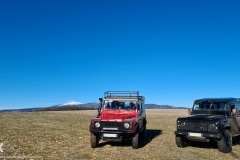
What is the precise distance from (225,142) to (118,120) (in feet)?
15.7

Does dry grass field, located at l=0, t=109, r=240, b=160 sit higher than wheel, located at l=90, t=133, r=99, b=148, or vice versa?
wheel, located at l=90, t=133, r=99, b=148

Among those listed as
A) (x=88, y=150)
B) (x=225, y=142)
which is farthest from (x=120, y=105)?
(x=225, y=142)

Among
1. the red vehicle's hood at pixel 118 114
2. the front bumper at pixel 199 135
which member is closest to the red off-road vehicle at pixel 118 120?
the red vehicle's hood at pixel 118 114

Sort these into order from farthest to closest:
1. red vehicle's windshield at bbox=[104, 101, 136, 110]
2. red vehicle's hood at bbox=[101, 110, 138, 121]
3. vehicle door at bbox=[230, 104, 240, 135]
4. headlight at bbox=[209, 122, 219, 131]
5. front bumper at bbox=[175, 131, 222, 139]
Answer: red vehicle's windshield at bbox=[104, 101, 136, 110], red vehicle's hood at bbox=[101, 110, 138, 121], vehicle door at bbox=[230, 104, 240, 135], headlight at bbox=[209, 122, 219, 131], front bumper at bbox=[175, 131, 222, 139]

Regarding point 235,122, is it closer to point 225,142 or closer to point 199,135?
point 225,142

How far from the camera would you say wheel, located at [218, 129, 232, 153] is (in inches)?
555

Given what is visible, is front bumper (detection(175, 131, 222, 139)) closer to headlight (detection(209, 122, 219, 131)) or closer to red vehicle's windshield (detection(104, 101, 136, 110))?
headlight (detection(209, 122, 219, 131))

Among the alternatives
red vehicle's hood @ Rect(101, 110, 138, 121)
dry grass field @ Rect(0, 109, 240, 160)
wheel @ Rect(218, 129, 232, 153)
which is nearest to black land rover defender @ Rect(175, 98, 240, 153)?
wheel @ Rect(218, 129, 232, 153)

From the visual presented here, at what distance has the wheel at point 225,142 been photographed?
14.1 metres

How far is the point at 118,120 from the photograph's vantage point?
14508mm

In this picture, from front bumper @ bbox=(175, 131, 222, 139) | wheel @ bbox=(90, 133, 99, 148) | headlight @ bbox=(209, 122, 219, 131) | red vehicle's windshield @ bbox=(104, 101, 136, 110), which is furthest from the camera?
red vehicle's windshield @ bbox=(104, 101, 136, 110)

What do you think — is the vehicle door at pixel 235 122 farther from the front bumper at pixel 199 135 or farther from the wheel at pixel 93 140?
the wheel at pixel 93 140

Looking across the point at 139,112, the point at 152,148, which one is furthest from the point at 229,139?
the point at 139,112

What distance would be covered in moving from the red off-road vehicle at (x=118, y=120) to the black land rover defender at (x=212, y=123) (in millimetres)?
2182
